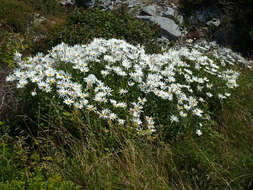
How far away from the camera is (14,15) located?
26.5 ft

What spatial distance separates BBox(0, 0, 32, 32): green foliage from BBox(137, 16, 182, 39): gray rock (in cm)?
368

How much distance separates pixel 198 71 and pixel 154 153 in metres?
2.23

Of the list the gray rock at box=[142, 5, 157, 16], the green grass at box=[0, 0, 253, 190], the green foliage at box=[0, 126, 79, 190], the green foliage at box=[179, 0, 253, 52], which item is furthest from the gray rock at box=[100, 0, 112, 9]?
the green foliage at box=[0, 126, 79, 190]

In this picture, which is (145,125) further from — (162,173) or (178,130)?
(162,173)

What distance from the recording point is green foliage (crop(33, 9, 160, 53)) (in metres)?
5.80

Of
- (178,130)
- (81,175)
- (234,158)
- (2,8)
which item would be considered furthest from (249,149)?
(2,8)

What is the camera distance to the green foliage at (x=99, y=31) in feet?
19.0

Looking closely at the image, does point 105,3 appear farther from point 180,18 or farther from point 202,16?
point 202,16

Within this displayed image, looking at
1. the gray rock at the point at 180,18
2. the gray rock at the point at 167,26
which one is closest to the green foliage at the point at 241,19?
the gray rock at the point at 180,18

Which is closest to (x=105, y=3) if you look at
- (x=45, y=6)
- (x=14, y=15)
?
(x=45, y=6)

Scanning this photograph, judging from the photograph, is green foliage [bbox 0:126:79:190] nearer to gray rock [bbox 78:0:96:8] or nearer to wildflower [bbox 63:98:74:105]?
wildflower [bbox 63:98:74:105]

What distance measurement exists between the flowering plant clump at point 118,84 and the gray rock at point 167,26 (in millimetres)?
3698

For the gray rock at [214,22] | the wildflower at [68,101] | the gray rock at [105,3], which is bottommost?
the gray rock at [105,3]

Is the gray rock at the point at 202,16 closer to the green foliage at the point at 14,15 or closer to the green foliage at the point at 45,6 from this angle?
the green foliage at the point at 45,6
